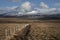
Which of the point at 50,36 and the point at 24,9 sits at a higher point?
the point at 24,9

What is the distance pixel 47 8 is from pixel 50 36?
19.2 inches

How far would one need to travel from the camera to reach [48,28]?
3.43 m

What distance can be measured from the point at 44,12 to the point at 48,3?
171 mm

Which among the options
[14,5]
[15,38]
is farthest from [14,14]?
[15,38]

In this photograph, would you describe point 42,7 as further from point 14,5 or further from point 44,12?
point 14,5

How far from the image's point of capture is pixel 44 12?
3.45m

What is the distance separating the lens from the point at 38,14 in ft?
11.4

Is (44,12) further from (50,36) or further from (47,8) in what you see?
(50,36)

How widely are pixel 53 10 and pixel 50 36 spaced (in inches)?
17.8

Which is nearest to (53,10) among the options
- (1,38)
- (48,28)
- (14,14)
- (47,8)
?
(47,8)

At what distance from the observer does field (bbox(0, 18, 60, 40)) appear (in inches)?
135

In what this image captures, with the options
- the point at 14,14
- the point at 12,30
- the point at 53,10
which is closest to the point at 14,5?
the point at 14,14

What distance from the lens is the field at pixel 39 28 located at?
342 centimetres

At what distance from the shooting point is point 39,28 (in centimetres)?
343
